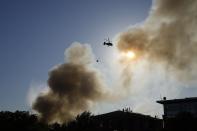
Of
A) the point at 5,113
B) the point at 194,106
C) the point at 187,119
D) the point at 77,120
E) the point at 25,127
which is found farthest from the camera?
the point at 194,106

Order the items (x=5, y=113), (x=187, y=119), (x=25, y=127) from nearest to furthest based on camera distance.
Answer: (x=187, y=119) < (x=25, y=127) < (x=5, y=113)

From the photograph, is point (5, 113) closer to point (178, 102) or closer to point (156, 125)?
point (156, 125)

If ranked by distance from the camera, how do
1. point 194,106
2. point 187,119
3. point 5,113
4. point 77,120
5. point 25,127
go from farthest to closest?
point 194,106, point 5,113, point 25,127, point 77,120, point 187,119

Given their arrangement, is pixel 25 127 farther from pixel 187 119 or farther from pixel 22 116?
pixel 187 119

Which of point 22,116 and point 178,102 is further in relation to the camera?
point 178,102

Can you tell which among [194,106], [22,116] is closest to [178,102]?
[194,106]

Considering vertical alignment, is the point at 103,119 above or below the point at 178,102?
below

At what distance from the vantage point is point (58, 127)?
50438mm

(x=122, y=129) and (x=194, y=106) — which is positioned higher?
(x=194, y=106)

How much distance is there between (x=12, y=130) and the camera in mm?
47406

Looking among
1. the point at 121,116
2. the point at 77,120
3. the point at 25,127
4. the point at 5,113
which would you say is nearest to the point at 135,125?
the point at 121,116

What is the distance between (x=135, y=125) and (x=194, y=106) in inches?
721

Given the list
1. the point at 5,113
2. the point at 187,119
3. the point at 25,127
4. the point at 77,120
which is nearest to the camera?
the point at 187,119

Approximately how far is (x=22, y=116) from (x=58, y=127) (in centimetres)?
630
